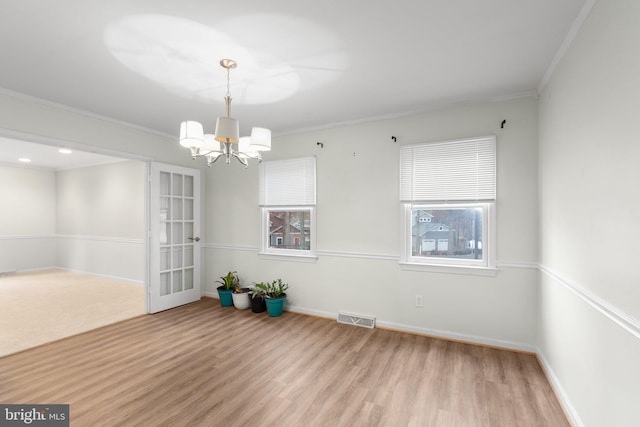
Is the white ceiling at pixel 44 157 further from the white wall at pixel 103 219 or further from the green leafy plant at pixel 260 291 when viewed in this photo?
the green leafy plant at pixel 260 291

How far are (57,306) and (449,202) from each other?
574cm

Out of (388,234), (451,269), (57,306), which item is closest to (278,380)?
(388,234)

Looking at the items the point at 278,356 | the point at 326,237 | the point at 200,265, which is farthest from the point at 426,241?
the point at 200,265

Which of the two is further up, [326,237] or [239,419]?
[326,237]

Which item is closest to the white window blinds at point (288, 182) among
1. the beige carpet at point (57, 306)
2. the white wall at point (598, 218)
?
the beige carpet at point (57, 306)

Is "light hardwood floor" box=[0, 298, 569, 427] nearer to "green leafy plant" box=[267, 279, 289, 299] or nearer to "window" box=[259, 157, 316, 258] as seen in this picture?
"green leafy plant" box=[267, 279, 289, 299]

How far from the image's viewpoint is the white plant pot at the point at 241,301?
14.2 ft

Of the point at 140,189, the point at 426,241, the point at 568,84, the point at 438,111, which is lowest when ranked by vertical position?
the point at 426,241

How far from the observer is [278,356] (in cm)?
291

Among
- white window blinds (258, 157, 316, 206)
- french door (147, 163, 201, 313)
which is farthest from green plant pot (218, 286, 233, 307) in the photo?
white window blinds (258, 157, 316, 206)

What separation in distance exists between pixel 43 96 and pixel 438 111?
4.29 metres

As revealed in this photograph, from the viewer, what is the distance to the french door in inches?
166

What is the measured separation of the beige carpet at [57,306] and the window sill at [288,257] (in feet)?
6.31

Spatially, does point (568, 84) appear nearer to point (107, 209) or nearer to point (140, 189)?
point (140, 189)
